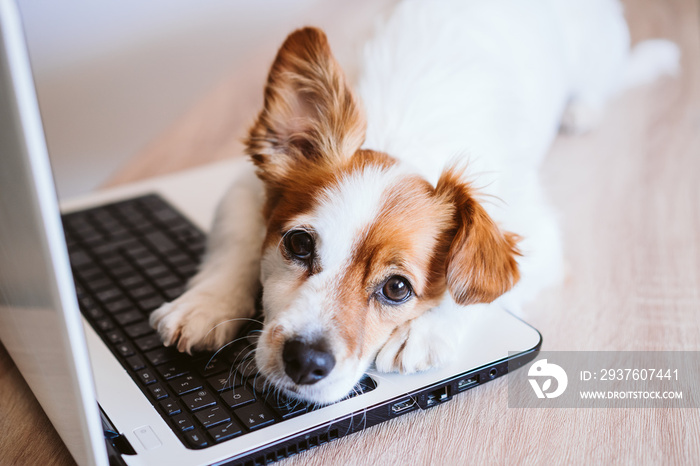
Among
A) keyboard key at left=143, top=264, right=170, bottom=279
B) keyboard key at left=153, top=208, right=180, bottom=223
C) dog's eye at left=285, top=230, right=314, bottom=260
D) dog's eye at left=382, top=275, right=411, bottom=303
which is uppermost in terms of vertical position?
dog's eye at left=285, top=230, right=314, bottom=260

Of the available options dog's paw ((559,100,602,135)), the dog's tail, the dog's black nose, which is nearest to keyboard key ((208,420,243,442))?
the dog's black nose

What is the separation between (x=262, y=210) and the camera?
1.27 m

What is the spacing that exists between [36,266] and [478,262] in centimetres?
62

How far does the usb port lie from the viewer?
1026mm

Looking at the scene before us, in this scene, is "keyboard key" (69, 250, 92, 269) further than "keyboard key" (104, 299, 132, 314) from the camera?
Yes

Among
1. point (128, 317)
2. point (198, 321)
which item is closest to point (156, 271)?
point (128, 317)

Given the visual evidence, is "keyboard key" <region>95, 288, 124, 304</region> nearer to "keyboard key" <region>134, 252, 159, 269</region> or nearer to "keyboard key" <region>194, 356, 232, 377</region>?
"keyboard key" <region>134, 252, 159, 269</region>

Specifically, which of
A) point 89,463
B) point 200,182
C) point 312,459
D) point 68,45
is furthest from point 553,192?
point 68,45

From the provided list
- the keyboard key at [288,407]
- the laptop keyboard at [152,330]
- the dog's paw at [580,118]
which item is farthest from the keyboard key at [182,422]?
the dog's paw at [580,118]

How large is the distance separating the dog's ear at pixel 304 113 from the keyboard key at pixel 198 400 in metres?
0.41

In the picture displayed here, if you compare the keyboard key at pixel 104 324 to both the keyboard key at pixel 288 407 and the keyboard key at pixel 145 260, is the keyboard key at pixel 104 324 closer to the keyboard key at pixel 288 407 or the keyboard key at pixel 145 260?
the keyboard key at pixel 145 260

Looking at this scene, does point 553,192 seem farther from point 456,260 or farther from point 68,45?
point 68,45

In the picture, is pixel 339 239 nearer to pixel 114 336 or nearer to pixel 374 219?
pixel 374 219

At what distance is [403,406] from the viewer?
984 millimetres
